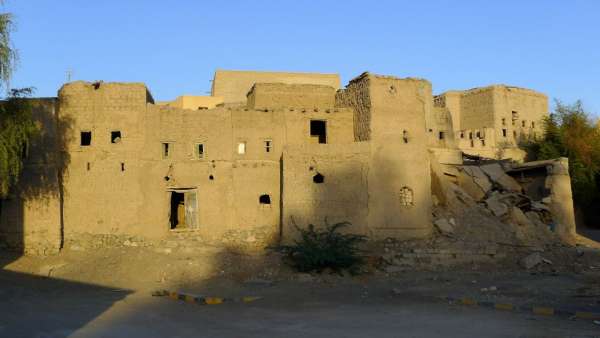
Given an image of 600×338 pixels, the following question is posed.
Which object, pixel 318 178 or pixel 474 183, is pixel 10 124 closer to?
pixel 318 178

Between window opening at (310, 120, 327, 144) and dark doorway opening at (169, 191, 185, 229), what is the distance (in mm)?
5735

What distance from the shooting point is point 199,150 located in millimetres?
22672

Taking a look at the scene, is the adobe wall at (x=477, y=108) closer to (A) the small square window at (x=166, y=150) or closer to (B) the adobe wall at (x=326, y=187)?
(B) the adobe wall at (x=326, y=187)

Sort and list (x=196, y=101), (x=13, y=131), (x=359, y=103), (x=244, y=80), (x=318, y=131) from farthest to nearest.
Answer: (x=244, y=80)
(x=196, y=101)
(x=318, y=131)
(x=359, y=103)
(x=13, y=131)

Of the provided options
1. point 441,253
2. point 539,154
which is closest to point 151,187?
point 441,253

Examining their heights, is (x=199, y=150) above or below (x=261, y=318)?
above

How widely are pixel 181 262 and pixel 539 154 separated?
86.7 ft

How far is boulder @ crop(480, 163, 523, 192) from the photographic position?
88.1 ft

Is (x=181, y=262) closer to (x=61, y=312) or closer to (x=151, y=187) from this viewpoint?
(x=151, y=187)

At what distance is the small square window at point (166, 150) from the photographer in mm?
22453

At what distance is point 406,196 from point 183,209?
28.6 ft

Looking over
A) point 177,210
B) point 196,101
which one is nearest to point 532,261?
point 177,210

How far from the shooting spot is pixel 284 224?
2153 centimetres

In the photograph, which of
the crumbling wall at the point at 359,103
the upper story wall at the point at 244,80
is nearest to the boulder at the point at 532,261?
the crumbling wall at the point at 359,103
